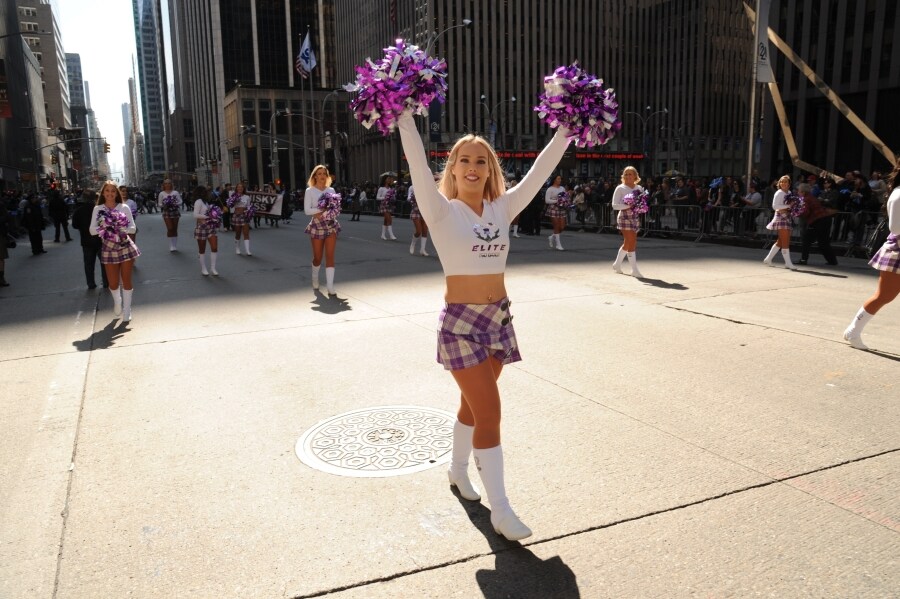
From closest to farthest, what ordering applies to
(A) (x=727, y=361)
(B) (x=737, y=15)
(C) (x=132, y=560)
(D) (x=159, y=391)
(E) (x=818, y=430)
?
1. (C) (x=132, y=560)
2. (E) (x=818, y=430)
3. (D) (x=159, y=391)
4. (A) (x=727, y=361)
5. (B) (x=737, y=15)

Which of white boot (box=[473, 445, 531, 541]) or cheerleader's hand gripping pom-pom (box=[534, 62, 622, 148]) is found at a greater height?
cheerleader's hand gripping pom-pom (box=[534, 62, 622, 148])

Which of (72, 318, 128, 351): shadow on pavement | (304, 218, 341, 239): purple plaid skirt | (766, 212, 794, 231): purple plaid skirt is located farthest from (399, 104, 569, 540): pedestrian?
(766, 212, 794, 231): purple plaid skirt

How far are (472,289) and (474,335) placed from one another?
0.83 ft

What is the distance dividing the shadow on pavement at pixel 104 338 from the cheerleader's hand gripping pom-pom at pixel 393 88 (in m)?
5.76

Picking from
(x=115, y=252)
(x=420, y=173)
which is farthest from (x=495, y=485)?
(x=115, y=252)

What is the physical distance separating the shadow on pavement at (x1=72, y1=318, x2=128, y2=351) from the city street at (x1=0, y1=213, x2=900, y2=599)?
60 mm

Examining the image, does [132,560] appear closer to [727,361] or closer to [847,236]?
[727,361]

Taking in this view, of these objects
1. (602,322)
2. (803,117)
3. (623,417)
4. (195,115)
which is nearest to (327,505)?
(623,417)

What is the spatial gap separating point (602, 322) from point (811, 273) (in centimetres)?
662

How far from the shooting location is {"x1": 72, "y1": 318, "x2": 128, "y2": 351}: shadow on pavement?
784cm

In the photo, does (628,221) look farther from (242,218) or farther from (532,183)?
(242,218)

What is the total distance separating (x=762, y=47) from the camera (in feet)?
65.3

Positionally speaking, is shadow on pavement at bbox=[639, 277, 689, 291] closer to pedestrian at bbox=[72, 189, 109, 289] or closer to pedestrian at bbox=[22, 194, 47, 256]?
pedestrian at bbox=[72, 189, 109, 289]

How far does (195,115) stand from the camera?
168 metres
